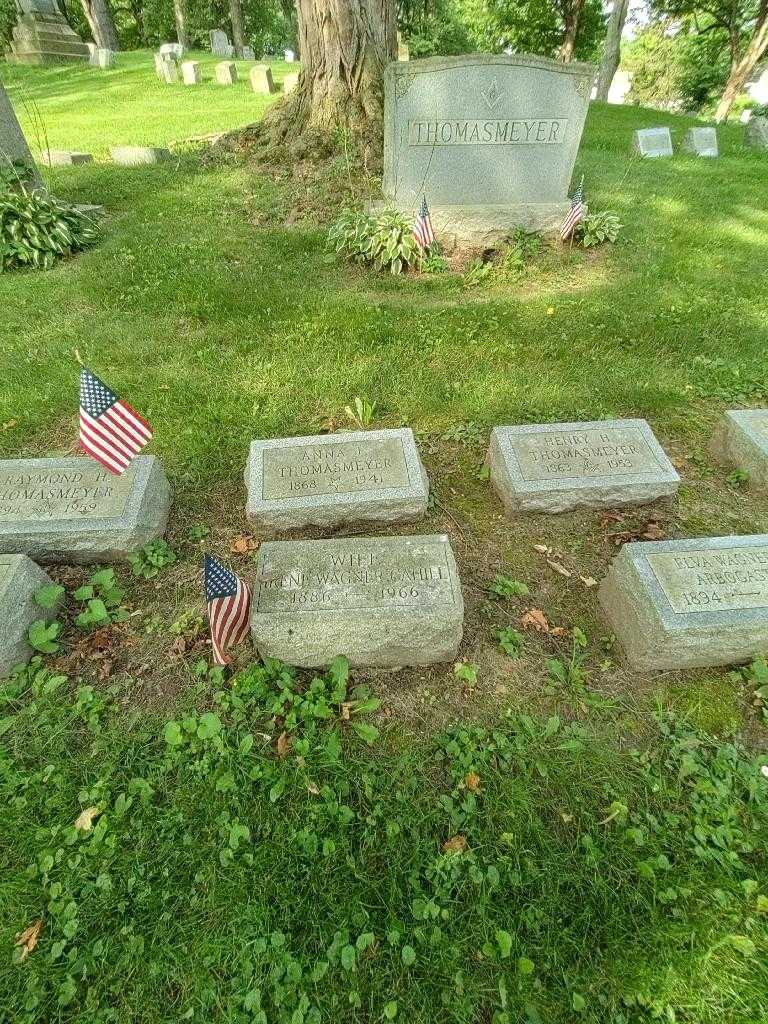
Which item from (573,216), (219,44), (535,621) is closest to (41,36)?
(219,44)

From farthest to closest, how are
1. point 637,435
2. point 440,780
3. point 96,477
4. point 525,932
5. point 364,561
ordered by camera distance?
point 637,435, point 96,477, point 364,561, point 440,780, point 525,932

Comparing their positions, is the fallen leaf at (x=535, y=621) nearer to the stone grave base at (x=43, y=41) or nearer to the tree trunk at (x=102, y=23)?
the stone grave base at (x=43, y=41)

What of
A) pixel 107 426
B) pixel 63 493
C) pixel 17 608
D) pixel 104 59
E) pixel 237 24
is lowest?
pixel 17 608

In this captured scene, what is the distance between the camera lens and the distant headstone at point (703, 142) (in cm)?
1239

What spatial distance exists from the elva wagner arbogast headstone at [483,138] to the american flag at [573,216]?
0.31 m

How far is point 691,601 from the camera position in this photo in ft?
9.64

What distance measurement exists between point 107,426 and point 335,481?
4.71 feet

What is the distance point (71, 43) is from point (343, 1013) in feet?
106

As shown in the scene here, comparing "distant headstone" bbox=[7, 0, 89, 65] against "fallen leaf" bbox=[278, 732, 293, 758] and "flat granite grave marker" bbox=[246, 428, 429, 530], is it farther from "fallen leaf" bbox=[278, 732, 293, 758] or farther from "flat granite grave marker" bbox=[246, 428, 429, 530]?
"fallen leaf" bbox=[278, 732, 293, 758]

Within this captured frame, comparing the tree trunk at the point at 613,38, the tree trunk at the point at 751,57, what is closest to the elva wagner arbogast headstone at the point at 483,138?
the tree trunk at the point at 613,38

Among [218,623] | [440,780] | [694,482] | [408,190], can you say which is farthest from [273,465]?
[408,190]

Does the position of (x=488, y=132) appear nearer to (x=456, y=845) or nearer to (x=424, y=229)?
(x=424, y=229)

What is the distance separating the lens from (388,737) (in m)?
2.81

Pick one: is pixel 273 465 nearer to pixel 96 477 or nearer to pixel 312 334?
pixel 96 477
